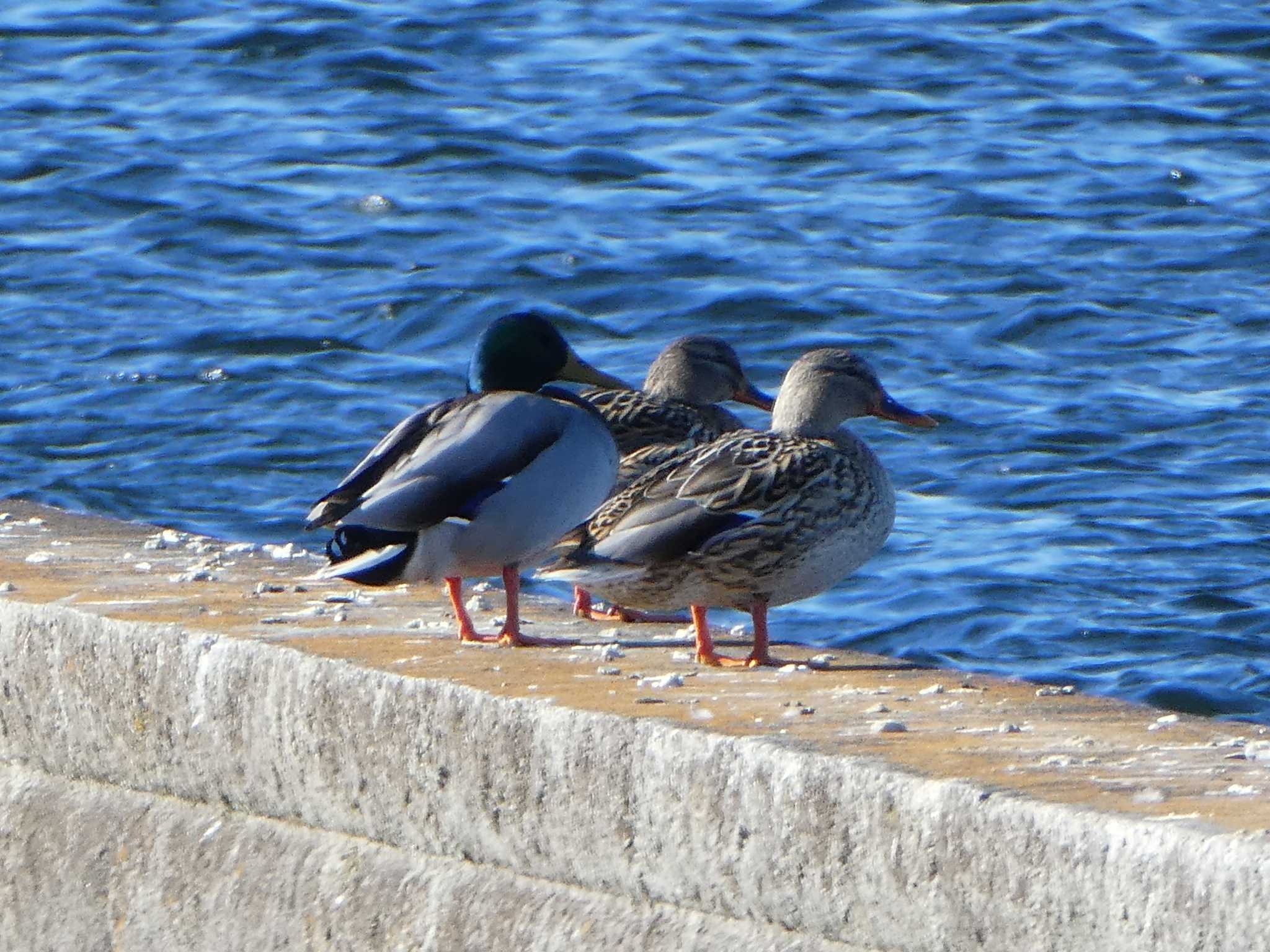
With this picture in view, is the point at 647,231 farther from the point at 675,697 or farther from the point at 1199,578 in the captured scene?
the point at 675,697

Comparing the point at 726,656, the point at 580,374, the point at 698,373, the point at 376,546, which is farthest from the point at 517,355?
the point at 698,373

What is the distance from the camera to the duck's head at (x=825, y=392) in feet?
19.4

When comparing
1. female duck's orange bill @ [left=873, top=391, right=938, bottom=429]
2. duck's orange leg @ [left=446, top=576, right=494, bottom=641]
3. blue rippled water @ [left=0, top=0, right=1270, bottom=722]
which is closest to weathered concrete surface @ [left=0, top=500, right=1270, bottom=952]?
duck's orange leg @ [left=446, top=576, right=494, bottom=641]

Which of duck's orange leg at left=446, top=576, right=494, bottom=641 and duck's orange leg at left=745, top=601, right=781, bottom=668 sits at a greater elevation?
duck's orange leg at left=446, top=576, right=494, bottom=641

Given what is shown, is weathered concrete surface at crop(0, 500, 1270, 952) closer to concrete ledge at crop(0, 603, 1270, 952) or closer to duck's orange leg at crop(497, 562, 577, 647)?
concrete ledge at crop(0, 603, 1270, 952)

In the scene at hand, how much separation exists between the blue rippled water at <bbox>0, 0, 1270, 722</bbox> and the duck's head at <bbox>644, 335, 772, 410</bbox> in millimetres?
1113

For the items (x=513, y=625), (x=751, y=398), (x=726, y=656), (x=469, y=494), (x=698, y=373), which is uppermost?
(x=469, y=494)

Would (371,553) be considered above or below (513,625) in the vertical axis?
above

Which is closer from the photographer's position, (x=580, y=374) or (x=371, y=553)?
(x=371, y=553)

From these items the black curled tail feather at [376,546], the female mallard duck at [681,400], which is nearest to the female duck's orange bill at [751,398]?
the female mallard duck at [681,400]

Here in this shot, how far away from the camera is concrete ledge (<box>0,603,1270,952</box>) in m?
3.16

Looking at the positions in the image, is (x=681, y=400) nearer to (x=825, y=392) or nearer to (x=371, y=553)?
(x=825, y=392)

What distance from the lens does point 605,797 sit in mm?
3723

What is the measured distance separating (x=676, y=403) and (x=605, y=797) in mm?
3423
